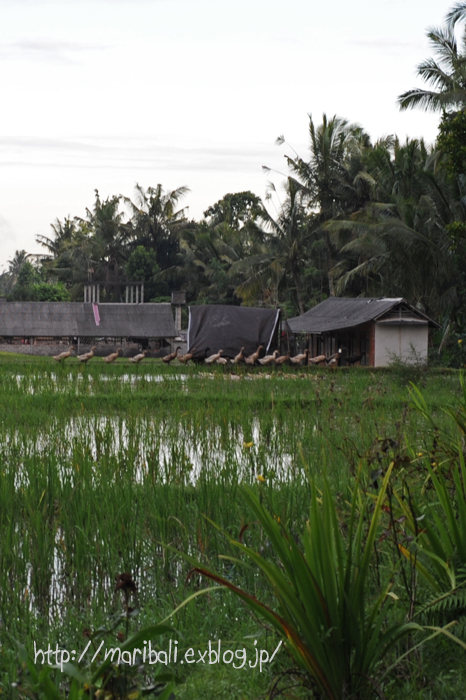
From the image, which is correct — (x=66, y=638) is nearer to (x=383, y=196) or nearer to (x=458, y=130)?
(x=458, y=130)

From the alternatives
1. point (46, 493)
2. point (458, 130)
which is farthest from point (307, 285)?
point (46, 493)

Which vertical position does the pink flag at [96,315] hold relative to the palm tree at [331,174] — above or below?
below

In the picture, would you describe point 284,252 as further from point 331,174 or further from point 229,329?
point 229,329

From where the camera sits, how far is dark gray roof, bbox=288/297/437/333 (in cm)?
2161

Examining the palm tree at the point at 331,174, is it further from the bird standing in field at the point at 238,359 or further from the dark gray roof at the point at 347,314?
the bird standing in field at the point at 238,359

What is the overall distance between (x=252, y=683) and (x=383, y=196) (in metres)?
26.4

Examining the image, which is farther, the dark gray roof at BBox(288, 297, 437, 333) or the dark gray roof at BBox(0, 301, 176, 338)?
the dark gray roof at BBox(0, 301, 176, 338)

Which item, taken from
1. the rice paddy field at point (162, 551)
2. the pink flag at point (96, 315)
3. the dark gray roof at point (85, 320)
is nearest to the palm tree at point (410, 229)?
the dark gray roof at point (85, 320)

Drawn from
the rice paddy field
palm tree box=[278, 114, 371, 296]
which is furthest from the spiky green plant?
palm tree box=[278, 114, 371, 296]

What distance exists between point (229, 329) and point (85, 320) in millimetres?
11498

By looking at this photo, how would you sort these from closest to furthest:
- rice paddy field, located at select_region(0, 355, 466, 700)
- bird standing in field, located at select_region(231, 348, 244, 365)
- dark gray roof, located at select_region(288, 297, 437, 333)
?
rice paddy field, located at select_region(0, 355, 466, 700) → bird standing in field, located at select_region(231, 348, 244, 365) → dark gray roof, located at select_region(288, 297, 437, 333)

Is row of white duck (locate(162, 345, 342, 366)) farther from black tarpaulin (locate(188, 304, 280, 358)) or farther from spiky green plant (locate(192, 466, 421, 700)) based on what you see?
spiky green plant (locate(192, 466, 421, 700))

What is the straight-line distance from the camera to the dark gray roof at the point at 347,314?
70.9 feet

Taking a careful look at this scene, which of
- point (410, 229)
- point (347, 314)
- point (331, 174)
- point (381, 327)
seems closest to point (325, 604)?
point (381, 327)
